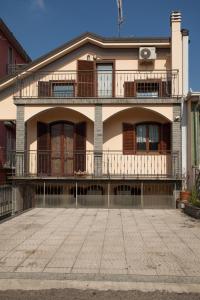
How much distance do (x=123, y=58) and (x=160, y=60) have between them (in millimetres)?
1747

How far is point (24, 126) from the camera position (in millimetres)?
16266

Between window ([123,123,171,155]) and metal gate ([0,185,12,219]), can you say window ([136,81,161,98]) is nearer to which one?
window ([123,123,171,155])

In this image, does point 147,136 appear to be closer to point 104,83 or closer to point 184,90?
point 184,90

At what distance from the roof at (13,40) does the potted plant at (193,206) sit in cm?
1255

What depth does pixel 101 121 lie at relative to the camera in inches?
623

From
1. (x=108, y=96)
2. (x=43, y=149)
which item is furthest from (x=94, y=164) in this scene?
(x=108, y=96)

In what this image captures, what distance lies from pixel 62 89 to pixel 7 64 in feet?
14.3

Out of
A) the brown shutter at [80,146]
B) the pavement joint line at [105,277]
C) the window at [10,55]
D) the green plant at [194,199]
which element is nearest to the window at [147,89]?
the brown shutter at [80,146]

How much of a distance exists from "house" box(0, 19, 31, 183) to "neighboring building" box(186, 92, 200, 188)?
8.34 metres

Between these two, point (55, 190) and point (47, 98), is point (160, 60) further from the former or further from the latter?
point (55, 190)

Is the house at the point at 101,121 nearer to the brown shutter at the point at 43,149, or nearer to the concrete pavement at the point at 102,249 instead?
the brown shutter at the point at 43,149

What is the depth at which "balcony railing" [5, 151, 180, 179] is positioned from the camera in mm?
15734

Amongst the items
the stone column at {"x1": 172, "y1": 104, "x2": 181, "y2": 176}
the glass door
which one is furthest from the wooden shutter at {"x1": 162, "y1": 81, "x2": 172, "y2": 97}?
the glass door

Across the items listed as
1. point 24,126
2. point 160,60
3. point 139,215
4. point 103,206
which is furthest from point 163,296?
point 160,60
